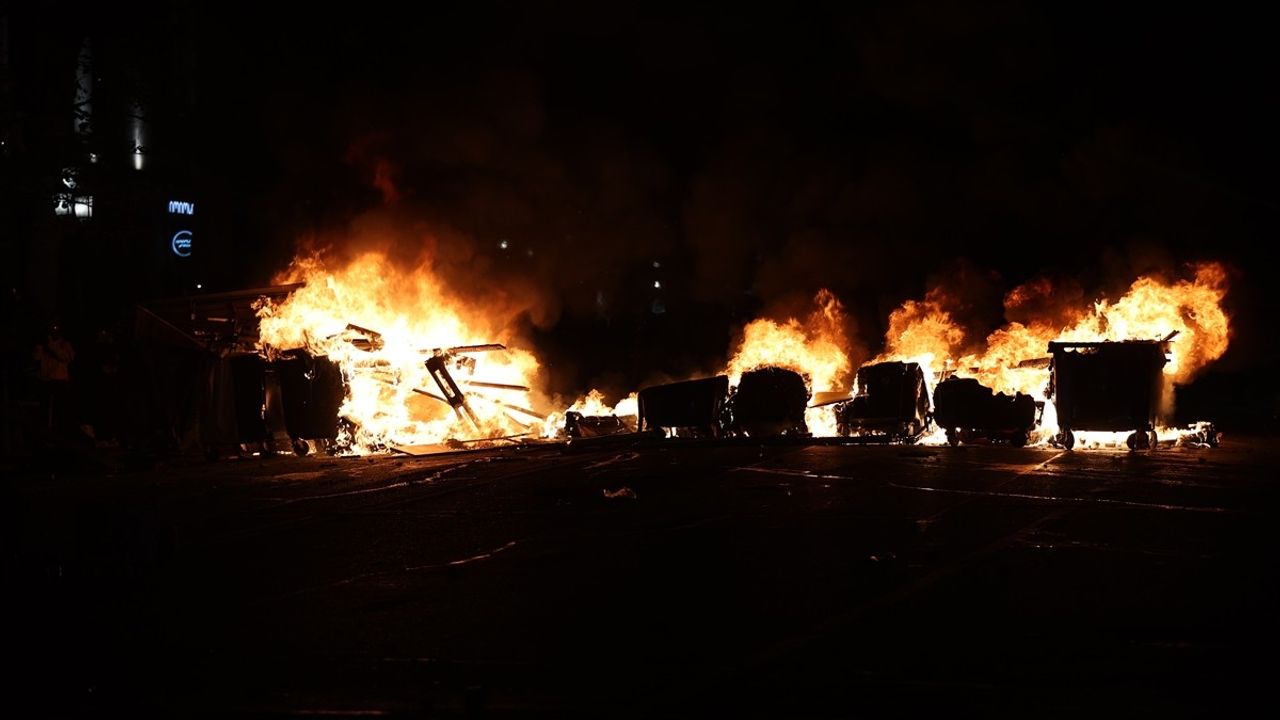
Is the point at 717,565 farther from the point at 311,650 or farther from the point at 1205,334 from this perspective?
the point at 1205,334

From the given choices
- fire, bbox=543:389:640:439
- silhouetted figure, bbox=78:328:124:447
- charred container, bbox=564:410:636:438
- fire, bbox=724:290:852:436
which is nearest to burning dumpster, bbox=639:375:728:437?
charred container, bbox=564:410:636:438

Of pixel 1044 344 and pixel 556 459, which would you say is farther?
pixel 1044 344

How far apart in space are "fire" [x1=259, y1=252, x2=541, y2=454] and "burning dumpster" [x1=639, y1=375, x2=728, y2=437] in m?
3.08

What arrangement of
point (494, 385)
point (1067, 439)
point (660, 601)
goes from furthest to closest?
point (494, 385) < point (1067, 439) < point (660, 601)

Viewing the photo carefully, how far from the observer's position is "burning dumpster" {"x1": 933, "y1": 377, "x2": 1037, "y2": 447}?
20.8 metres

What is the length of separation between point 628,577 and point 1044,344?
17.7 metres

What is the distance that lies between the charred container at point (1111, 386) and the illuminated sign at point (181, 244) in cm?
6249

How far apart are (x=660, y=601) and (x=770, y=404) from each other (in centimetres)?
1449

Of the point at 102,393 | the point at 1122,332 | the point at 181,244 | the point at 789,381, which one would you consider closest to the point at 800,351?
the point at 789,381

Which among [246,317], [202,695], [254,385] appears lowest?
[202,695]

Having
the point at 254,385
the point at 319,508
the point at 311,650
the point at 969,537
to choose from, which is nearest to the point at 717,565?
the point at 969,537

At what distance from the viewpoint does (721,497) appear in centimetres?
1379

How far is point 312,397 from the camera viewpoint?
2162 cm

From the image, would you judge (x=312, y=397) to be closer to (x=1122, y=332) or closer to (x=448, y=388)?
(x=448, y=388)
